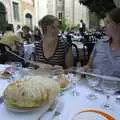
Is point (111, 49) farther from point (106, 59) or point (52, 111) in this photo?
point (52, 111)

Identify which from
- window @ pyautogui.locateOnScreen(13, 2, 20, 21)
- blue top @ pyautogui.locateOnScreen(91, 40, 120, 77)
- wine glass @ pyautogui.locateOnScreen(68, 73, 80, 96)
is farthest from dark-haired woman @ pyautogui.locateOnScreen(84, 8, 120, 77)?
window @ pyautogui.locateOnScreen(13, 2, 20, 21)

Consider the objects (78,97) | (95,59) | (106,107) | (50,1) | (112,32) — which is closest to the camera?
(106,107)

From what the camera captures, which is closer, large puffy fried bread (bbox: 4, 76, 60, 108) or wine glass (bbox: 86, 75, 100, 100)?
large puffy fried bread (bbox: 4, 76, 60, 108)

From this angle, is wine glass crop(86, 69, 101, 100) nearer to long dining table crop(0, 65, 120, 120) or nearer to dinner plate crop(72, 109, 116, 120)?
long dining table crop(0, 65, 120, 120)

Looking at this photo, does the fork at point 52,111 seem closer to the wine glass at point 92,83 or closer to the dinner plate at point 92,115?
the dinner plate at point 92,115

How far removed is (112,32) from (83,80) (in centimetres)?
47

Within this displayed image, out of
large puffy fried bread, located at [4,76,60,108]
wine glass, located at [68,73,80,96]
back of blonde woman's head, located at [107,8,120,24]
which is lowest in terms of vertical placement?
wine glass, located at [68,73,80,96]

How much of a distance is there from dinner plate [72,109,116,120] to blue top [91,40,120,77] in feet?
2.18

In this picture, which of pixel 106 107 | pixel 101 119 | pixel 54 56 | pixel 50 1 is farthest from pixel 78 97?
pixel 50 1

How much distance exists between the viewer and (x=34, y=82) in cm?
98

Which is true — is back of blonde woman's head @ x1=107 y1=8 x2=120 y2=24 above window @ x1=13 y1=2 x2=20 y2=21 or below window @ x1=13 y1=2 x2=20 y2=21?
below

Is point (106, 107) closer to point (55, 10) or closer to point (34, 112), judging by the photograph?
point (34, 112)

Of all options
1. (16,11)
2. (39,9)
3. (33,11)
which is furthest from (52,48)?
(39,9)

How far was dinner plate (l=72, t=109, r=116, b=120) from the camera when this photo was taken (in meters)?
0.92
